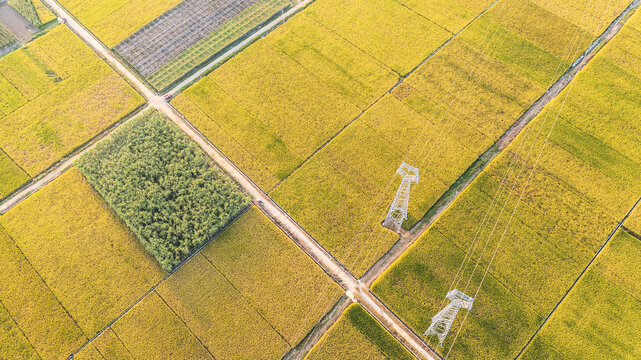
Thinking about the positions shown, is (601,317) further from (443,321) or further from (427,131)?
(427,131)

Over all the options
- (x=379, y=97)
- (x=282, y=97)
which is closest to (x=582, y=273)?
(x=379, y=97)

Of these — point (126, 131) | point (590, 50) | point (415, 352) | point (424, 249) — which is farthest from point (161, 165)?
point (590, 50)

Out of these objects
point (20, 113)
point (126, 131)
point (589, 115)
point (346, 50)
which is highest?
point (589, 115)

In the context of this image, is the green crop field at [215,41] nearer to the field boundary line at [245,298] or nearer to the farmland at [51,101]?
the farmland at [51,101]

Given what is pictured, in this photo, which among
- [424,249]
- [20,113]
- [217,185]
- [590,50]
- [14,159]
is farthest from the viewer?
[590,50]

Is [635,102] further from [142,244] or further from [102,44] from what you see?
[102,44]

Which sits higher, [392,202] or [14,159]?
[392,202]

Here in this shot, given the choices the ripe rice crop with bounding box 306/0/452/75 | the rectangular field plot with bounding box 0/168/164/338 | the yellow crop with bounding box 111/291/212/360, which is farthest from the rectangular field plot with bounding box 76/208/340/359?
the ripe rice crop with bounding box 306/0/452/75
